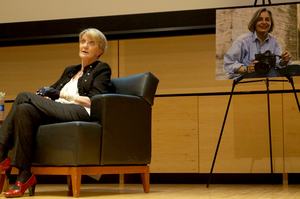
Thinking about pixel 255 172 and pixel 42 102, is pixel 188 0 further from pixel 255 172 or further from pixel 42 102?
pixel 42 102

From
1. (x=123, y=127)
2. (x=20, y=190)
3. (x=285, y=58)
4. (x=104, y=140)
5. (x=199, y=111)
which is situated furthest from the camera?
(x=199, y=111)

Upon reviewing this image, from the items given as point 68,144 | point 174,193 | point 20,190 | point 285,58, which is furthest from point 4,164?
point 285,58

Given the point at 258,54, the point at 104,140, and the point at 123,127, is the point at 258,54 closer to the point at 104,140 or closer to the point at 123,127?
the point at 123,127

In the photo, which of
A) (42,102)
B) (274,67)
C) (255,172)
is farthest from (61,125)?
(255,172)

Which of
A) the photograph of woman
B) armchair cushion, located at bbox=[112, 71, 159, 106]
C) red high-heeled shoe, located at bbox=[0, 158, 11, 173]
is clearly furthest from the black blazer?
the photograph of woman

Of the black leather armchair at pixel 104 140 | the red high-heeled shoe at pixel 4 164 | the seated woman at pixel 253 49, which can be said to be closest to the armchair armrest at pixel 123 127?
the black leather armchair at pixel 104 140

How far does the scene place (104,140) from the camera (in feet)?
8.08

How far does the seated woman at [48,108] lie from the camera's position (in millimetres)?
2262

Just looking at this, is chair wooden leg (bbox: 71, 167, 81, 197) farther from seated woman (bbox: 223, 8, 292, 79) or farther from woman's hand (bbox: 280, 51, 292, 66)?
woman's hand (bbox: 280, 51, 292, 66)

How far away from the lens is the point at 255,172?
3957 mm

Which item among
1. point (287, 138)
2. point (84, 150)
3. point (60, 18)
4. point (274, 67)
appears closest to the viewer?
point (84, 150)

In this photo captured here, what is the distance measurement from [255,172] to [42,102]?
2422 mm

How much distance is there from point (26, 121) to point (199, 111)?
220cm

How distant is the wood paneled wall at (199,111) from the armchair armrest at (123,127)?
147 centimetres
